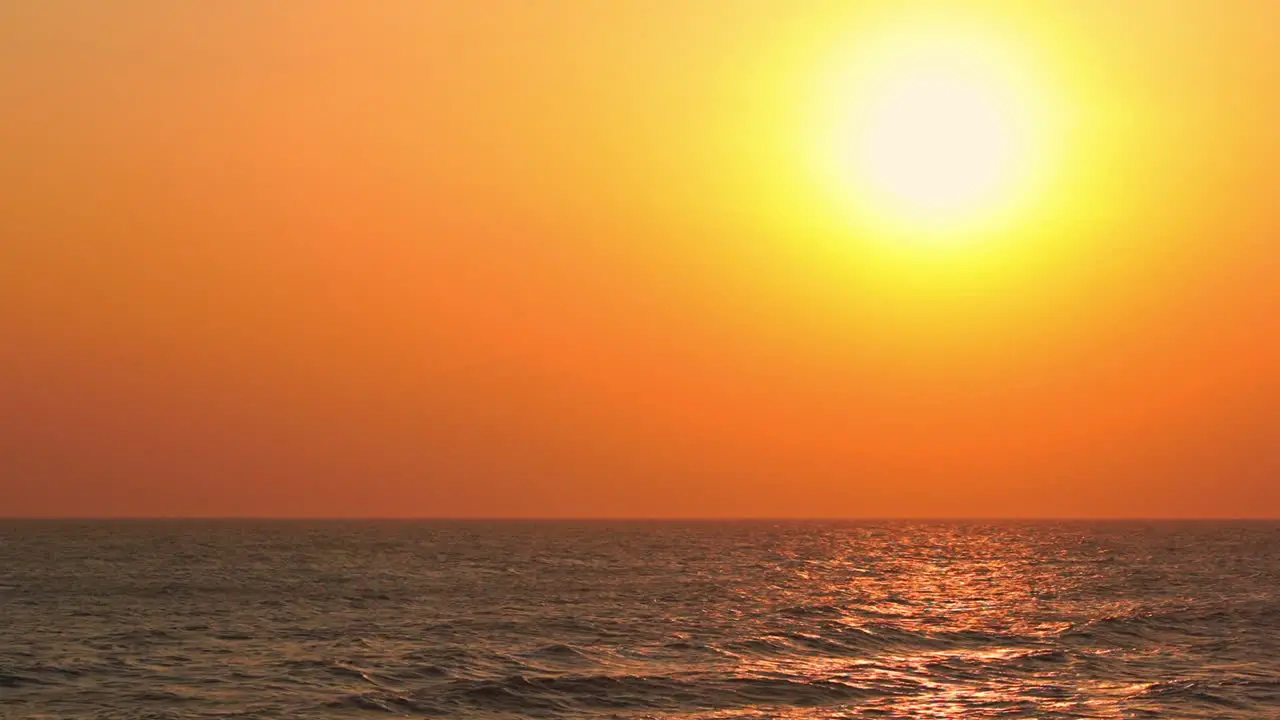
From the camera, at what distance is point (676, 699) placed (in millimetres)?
37312

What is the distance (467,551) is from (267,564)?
3584 centimetres

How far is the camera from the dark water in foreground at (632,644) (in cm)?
3684

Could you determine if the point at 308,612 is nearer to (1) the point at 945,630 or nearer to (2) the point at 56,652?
(2) the point at 56,652

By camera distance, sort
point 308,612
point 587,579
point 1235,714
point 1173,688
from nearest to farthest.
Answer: point 1235,714, point 1173,688, point 308,612, point 587,579

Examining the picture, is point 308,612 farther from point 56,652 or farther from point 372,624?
point 56,652

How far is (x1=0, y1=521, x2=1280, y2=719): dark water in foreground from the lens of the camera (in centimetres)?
3684

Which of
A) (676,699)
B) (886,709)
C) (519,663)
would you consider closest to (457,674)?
(519,663)

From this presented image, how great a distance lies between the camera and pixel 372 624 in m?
55.8

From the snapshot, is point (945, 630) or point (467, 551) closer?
point (945, 630)

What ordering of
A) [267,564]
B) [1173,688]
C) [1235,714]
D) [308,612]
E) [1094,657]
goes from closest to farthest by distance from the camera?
1. [1235,714]
2. [1173,688]
3. [1094,657]
4. [308,612]
5. [267,564]

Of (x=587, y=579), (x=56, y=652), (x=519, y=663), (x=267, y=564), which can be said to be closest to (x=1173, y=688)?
(x=519, y=663)

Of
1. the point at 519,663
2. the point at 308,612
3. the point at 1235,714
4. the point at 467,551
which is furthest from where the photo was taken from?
the point at 467,551

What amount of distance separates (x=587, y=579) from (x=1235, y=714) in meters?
56.5

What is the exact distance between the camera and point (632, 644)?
160 feet
